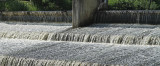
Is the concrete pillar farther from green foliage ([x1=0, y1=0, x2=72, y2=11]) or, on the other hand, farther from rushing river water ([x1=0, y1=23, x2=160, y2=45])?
green foliage ([x1=0, y1=0, x2=72, y2=11])

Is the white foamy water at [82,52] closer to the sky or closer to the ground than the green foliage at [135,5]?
closer to the ground

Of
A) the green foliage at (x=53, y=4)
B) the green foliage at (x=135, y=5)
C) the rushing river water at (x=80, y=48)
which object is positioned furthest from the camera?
the green foliage at (x=53, y=4)

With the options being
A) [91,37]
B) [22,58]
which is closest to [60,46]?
[91,37]

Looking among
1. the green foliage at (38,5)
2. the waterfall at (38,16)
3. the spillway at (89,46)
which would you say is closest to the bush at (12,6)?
the green foliage at (38,5)

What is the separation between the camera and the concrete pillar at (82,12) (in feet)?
45.3

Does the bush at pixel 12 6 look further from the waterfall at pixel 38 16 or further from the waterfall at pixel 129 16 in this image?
the waterfall at pixel 129 16

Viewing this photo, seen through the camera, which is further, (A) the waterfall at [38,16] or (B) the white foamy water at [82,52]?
(A) the waterfall at [38,16]

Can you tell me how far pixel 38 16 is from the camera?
54.2ft

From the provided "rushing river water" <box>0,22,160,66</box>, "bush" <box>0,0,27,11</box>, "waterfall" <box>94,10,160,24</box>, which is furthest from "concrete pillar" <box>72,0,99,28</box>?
"bush" <box>0,0,27,11</box>

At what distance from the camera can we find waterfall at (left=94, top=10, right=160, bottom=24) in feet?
45.5

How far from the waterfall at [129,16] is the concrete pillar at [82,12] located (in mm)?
475

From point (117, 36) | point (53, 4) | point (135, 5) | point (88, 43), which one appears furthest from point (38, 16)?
point (117, 36)

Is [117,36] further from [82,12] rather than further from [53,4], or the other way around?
[53,4]

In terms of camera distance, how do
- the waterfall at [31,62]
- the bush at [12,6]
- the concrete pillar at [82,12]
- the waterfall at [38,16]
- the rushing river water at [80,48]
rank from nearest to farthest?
the waterfall at [31,62] → the rushing river water at [80,48] → the concrete pillar at [82,12] → the waterfall at [38,16] → the bush at [12,6]
